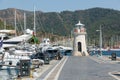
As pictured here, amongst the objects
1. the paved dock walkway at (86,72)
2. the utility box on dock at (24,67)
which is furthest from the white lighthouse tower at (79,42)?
the utility box on dock at (24,67)

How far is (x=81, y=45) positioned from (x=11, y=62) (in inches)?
1967

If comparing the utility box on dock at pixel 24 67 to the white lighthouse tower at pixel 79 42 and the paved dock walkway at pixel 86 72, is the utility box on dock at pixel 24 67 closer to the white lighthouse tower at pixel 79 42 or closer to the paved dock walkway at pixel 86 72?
the paved dock walkway at pixel 86 72

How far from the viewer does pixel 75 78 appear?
99.1 feet

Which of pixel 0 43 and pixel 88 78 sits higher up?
pixel 0 43

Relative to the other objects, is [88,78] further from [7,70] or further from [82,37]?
[82,37]

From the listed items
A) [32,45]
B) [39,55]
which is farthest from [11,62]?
[32,45]

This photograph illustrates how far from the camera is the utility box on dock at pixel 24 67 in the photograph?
30.8m

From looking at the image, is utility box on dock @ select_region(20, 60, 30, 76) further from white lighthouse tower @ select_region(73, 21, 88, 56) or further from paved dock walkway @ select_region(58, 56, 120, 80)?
white lighthouse tower @ select_region(73, 21, 88, 56)

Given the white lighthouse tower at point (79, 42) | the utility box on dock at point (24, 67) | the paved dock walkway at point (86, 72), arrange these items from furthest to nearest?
1. the white lighthouse tower at point (79, 42)
2. the paved dock walkway at point (86, 72)
3. the utility box on dock at point (24, 67)

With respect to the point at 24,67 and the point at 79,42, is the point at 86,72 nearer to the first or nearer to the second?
the point at 24,67

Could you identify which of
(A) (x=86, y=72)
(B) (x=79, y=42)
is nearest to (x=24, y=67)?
(A) (x=86, y=72)

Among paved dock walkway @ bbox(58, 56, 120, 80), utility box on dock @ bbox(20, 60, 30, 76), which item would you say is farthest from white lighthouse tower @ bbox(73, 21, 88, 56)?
utility box on dock @ bbox(20, 60, 30, 76)

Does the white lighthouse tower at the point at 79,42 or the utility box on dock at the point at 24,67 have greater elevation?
the white lighthouse tower at the point at 79,42

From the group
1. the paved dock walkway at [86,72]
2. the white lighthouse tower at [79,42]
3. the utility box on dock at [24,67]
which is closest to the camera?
the utility box on dock at [24,67]
